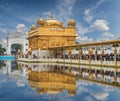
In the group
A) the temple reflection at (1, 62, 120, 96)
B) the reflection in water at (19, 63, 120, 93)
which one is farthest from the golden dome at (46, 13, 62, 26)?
the reflection in water at (19, 63, 120, 93)

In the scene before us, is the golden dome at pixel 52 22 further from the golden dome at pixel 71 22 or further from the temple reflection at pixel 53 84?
the temple reflection at pixel 53 84

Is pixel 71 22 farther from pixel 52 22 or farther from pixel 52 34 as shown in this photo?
pixel 52 34

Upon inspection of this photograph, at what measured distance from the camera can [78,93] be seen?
820cm

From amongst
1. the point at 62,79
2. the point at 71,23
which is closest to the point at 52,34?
the point at 71,23

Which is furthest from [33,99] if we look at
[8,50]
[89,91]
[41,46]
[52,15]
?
[8,50]

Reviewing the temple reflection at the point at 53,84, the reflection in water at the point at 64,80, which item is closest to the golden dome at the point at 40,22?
the reflection in water at the point at 64,80

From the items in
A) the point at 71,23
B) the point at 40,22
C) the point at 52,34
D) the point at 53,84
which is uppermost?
the point at 40,22

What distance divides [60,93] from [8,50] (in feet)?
242

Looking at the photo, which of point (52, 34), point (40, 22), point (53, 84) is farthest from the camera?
point (40, 22)

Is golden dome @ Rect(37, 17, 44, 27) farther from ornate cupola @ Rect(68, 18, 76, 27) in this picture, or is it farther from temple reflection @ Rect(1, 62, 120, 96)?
temple reflection @ Rect(1, 62, 120, 96)

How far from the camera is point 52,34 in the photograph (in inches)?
1634

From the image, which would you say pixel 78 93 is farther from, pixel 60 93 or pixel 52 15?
pixel 52 15

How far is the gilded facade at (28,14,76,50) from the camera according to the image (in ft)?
135

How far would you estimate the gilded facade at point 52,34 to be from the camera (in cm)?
4125
